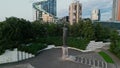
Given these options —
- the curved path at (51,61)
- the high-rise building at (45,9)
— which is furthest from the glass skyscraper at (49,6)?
the curved path at (51,61)

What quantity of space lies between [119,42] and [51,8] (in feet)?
129

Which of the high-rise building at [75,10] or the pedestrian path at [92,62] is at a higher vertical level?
the high-rise building at [75,10]

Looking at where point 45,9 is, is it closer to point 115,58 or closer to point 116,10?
point 116,10

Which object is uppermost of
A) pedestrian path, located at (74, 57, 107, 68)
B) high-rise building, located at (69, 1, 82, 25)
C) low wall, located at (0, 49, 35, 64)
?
high-rise building, located at (69, 1, 82, 25)

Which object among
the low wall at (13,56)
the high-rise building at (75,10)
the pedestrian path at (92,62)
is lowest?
the pedestrian path at (92,62)

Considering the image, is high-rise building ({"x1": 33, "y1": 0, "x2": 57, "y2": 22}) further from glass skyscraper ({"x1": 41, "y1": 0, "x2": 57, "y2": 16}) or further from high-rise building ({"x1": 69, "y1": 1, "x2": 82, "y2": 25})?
high-rise building ({"x1": 69, "y1": 1, "x2": 82, "y2": 25})

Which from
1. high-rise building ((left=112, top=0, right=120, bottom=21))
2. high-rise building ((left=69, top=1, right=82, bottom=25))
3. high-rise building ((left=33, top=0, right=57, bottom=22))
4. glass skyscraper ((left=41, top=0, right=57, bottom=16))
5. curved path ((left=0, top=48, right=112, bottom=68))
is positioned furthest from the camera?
high-rise building ((left=112, top=0, right=120, bottom=21))

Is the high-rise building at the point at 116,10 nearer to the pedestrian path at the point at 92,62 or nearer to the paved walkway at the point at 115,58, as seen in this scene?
the paved walkway at the point at 115,58

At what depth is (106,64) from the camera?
19.3 metres

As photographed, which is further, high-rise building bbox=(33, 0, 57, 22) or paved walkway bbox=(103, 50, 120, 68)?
high-rise building bbox=(33, 0, 57, 22)

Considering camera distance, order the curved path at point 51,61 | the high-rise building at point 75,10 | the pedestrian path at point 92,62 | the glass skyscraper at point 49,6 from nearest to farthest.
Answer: the curved path at point 51,61
the pedestrian path at point 92,62
the high-rise building at point 75,10
the glass skyscraper at point 49,6

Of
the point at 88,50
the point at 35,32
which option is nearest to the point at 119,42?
the point at 88,50

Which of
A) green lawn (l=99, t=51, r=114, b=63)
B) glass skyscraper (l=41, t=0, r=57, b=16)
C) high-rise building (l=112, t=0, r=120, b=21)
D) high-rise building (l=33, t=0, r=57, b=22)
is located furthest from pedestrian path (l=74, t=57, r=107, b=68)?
high-rise building (l=112, t=0, r=120, b=21)

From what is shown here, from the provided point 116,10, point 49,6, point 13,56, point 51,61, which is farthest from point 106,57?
point 116,10
